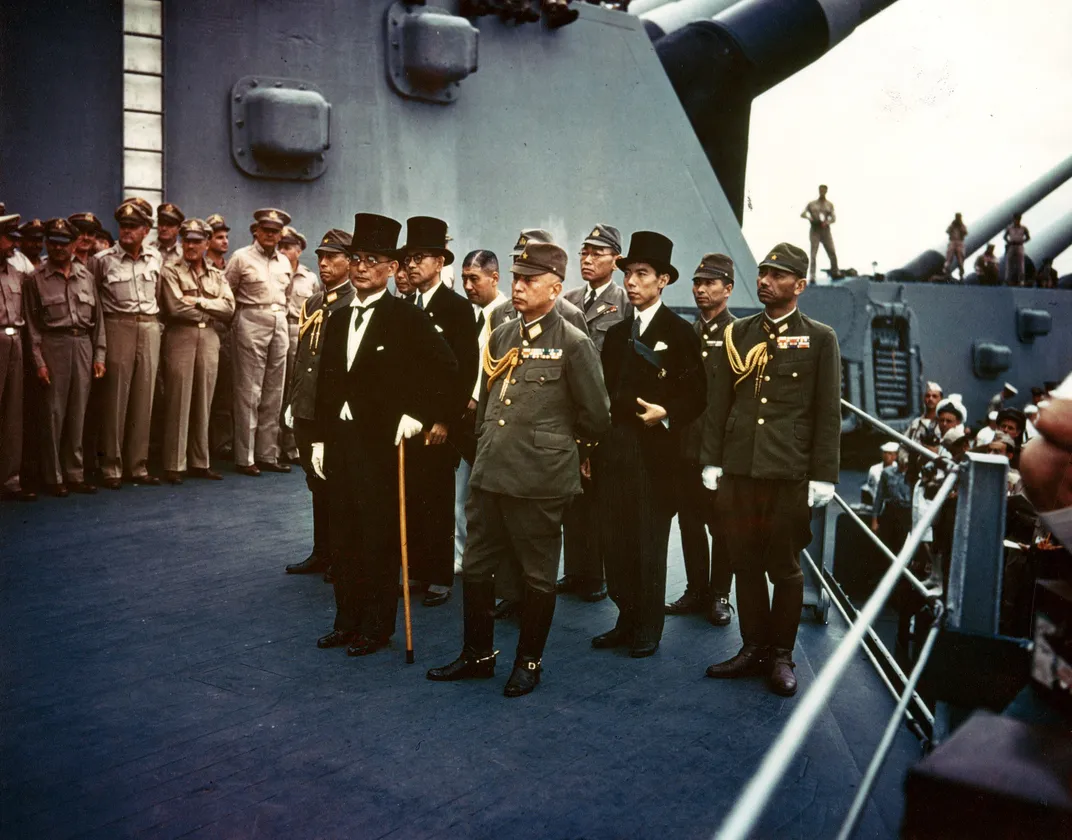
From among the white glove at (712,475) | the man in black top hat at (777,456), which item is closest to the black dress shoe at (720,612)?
the man in black top hat at (777,456)

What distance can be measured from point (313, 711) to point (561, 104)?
6678 mm

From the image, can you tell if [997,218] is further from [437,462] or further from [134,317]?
[437,462]

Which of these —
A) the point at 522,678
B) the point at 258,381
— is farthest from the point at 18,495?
the point at 522,678

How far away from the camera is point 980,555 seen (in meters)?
2.15

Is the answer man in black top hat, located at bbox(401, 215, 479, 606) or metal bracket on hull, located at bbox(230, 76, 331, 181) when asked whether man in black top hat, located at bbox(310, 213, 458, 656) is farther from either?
metal bracket on hull, located at bbox(230, 76, 331, 181)

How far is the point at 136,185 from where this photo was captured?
22.9ft

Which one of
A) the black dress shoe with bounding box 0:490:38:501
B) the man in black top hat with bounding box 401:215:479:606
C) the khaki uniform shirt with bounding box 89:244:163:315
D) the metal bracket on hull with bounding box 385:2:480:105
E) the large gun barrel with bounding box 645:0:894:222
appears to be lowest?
the black dress shoe with bounding box 0:490:38:501

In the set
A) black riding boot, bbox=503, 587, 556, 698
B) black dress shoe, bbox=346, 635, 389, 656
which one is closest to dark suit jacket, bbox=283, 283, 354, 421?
black dress shoe, bbox=346, 635, 389, 656

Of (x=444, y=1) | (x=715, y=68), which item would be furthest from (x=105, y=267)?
(x=715, y=68)

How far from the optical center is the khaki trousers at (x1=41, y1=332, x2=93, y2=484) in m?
6.15

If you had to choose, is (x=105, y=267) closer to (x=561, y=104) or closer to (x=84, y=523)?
(x=84, y=523)

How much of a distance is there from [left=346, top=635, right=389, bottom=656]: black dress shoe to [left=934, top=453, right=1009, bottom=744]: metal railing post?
211 cm

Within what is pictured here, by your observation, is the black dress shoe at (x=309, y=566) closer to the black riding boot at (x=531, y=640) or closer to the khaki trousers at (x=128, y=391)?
the black riding boot at (x=531, y=640)

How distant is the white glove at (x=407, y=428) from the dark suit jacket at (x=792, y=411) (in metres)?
1.17
